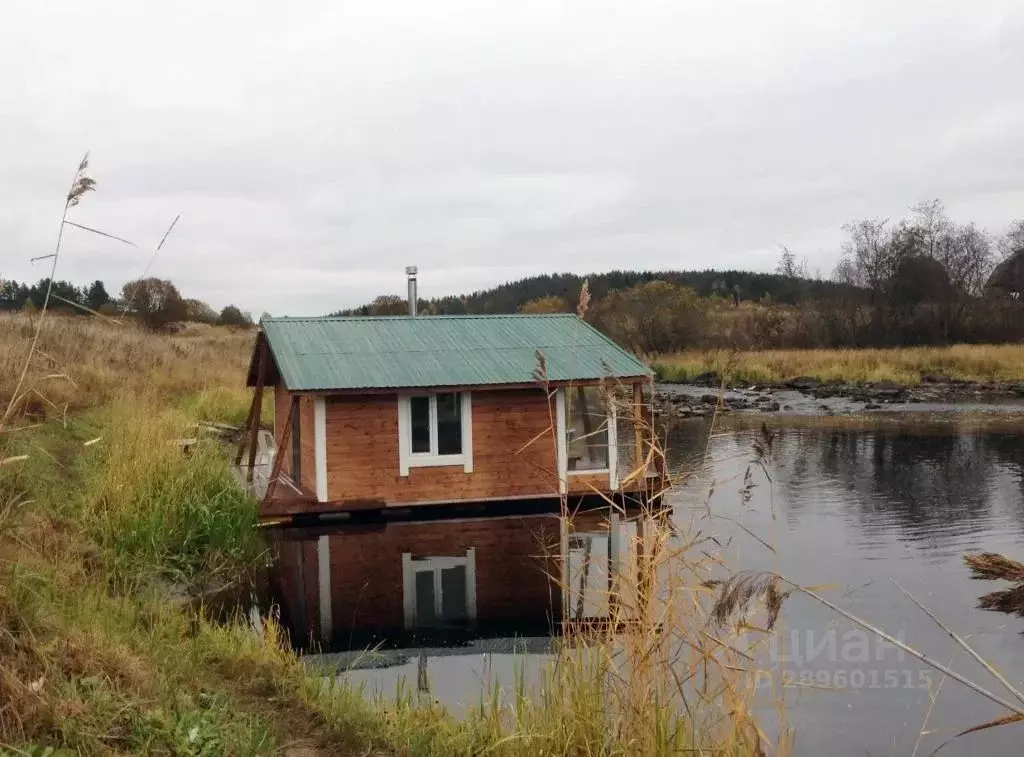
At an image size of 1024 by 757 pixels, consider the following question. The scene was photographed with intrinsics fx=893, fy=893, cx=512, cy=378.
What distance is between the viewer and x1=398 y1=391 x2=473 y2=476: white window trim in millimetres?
12578

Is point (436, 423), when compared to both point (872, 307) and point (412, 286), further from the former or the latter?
point (872, 307)

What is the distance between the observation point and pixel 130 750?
12.7 ft

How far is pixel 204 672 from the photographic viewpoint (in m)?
5.18

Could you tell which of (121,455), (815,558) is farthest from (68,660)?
(815,558)

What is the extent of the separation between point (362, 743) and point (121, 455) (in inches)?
239

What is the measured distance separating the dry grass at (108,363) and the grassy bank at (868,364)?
698 inches

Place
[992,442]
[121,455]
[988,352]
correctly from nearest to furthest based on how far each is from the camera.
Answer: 1. [121,455]
2. [992,442]
3. [988,352]

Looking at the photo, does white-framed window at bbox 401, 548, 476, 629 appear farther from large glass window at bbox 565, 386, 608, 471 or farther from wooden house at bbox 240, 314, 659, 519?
large glass window at bbox 565, 386, 608, 471

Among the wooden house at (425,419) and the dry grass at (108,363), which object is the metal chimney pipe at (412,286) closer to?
the wooden house at (425,419)

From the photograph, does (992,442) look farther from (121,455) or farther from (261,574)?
(121,455)

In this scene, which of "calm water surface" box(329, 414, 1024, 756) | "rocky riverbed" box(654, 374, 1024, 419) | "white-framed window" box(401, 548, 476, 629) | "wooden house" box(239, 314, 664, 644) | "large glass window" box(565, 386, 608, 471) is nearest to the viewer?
"calm water surface" box(329, 414, 1024, 756)

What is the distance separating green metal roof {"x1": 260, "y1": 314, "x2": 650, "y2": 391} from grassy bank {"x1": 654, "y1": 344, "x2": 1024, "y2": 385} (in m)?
19.7

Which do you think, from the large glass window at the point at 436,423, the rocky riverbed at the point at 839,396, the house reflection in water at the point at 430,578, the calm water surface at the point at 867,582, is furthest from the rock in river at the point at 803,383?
the large glass window at the point at 436,423

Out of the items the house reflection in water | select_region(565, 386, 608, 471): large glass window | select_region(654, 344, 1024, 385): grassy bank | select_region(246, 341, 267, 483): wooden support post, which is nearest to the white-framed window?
the house reflection in water
